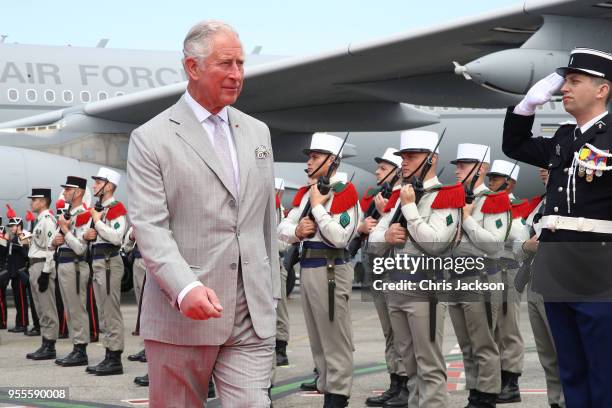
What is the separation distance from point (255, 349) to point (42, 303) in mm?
7277

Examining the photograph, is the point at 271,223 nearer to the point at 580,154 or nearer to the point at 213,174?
the point at 213,174

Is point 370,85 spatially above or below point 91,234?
above

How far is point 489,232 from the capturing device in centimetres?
705

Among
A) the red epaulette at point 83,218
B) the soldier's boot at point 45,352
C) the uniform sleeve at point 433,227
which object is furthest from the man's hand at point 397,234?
the soldier's boot at point 45,352

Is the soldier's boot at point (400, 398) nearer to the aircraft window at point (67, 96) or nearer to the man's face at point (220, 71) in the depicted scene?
the man's face at point (220, 71)

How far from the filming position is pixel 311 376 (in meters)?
8.25

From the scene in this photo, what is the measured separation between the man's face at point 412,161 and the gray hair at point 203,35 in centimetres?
314

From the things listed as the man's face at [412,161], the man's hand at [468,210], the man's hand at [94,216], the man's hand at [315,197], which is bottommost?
the man's hand at [94,216]

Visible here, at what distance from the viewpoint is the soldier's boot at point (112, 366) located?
8523 millimetres

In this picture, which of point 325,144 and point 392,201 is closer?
point 392,201

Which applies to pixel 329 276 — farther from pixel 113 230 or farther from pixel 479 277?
pixel 113 230

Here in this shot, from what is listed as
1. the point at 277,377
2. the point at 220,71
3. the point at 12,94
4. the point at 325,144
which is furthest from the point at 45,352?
the point at 12,94

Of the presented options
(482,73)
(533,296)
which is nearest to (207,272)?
(533,296)

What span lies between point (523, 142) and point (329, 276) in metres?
2.51
